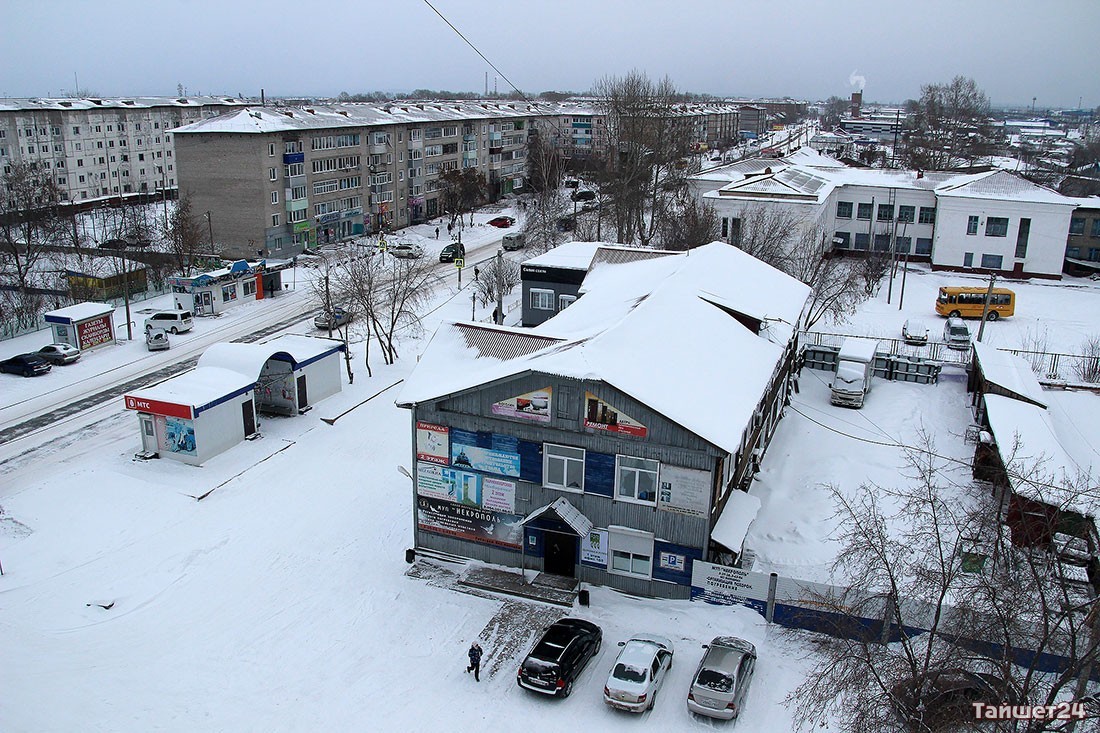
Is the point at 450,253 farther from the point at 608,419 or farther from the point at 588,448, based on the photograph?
the point at 608,419

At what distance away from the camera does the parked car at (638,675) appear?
13.3 meters

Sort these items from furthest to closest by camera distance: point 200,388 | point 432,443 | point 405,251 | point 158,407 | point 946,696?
point 405,251 < point 200,388 < point 158,407 < point 432,443 < point 946,696

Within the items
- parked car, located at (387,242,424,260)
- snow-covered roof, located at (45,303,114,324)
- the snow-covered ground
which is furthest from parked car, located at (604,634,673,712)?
parked car, located at (387,242,424,260)

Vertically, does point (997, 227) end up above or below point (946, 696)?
above

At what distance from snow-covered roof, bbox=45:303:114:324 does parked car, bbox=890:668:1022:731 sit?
32.7 m

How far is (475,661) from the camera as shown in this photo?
14266 millimetres

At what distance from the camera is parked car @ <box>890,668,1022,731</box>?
9.73 m

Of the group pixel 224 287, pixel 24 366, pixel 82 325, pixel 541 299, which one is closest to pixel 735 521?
pixel 541 299

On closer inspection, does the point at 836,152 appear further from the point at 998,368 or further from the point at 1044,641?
the point at 1044,641

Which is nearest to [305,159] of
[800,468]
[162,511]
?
[162,511]

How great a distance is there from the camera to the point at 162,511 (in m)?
20.3

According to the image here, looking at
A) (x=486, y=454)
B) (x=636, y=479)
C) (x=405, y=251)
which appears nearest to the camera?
(x=636, y=479)

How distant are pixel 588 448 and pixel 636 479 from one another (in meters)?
1.19

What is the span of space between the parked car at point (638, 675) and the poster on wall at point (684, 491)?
286 centimetres
